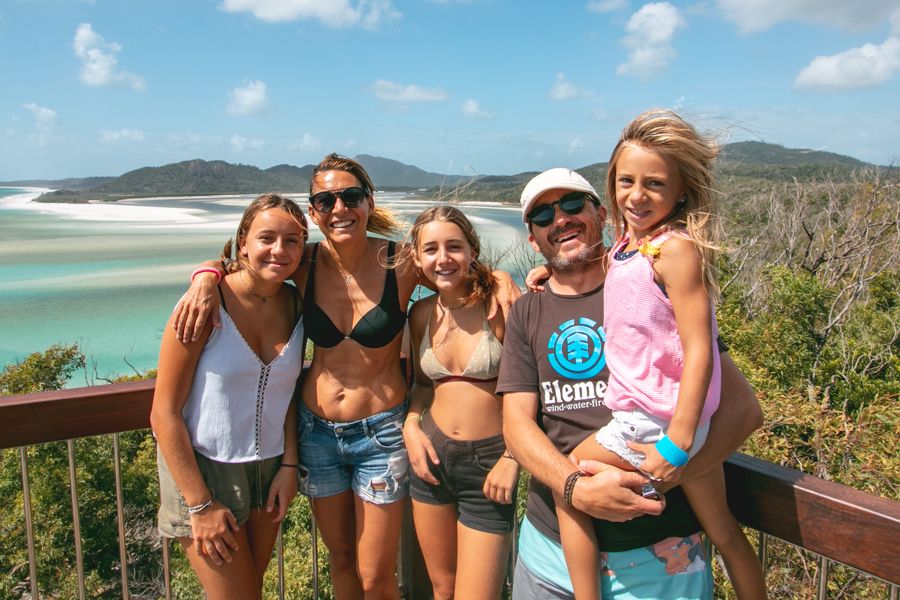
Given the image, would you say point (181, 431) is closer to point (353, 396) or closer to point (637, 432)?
point (353, 396)

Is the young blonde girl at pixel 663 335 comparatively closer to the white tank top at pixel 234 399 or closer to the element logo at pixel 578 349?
the element logo at pixel 578 349

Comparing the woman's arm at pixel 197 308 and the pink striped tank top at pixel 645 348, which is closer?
the pink striped tank top at pixel 645 348

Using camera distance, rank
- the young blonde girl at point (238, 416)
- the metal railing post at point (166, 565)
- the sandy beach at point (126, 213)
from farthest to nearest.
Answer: the sandy beach at point (126, 213)
the metal railing post at point (166, 565)
the young blonde girl at point (238, 416)

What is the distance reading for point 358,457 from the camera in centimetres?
246

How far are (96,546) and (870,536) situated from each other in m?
21.1

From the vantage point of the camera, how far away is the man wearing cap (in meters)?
1.70

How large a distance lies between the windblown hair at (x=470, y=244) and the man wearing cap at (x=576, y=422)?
0.33 meters

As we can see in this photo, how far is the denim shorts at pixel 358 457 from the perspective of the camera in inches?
96.1

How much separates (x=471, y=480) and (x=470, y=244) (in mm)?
841

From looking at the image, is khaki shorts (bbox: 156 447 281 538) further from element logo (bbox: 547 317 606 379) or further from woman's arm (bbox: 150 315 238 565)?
element logo (bbox: 547 317 606 379)

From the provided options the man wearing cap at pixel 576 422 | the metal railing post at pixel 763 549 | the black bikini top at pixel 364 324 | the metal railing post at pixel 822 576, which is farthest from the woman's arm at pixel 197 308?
the metal railing post at pixel 822 576

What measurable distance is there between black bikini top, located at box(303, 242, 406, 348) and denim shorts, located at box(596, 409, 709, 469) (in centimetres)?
106

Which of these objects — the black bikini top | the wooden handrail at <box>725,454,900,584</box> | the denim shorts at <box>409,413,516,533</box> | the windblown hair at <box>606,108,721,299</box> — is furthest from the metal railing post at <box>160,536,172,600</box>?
the windblown hair at <box>606,108,721,299</box>

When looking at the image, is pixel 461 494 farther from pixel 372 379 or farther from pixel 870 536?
pixel 870 536
